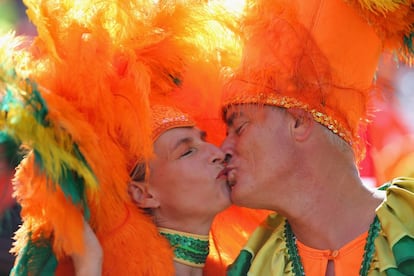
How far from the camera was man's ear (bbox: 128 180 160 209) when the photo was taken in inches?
126

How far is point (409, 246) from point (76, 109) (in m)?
1.32

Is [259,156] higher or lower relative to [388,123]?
higher

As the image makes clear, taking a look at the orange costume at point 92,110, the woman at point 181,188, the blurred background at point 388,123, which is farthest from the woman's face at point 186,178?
the blurred background at point 388,123

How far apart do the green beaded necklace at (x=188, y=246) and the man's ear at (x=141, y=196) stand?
0.37 ft

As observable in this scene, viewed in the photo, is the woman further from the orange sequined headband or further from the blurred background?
the blurred background

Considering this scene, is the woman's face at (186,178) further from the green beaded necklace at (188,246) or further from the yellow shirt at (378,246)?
the yellow shirt at (378,246)

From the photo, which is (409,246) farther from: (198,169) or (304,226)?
(198,169)

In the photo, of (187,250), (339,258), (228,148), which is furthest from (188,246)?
(339,258)

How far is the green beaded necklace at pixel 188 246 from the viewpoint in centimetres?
314

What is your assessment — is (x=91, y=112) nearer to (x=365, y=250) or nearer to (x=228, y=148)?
(x=228, y=148)

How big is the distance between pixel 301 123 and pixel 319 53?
11.6 inches

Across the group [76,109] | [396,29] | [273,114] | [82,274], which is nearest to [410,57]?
[396,29]

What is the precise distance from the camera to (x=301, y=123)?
3.17 m

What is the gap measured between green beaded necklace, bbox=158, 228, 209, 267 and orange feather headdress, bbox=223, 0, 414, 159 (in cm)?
62
